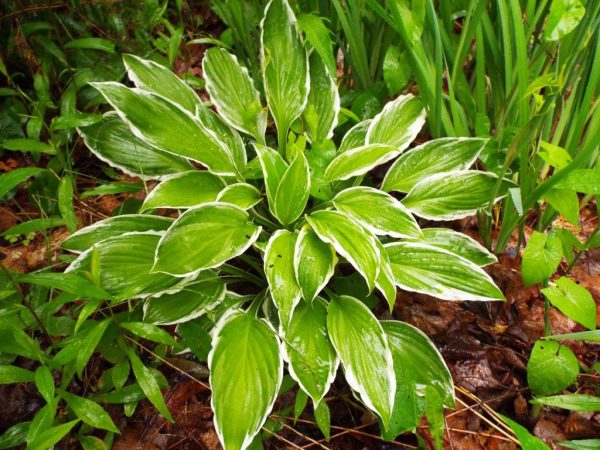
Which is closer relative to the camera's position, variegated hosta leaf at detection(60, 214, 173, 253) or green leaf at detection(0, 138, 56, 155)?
variegated hosta leaf at detection(60, 214, 173, 253)

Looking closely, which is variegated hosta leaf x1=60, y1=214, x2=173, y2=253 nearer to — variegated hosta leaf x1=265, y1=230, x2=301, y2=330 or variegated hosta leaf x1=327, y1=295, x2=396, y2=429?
variegated hosta leaf x1=265, y1=230, x2=301, y2=330

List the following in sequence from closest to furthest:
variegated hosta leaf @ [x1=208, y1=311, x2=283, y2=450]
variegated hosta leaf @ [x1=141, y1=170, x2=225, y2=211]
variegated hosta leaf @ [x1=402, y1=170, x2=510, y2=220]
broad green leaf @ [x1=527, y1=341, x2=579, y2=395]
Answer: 1. variegated hosta leaf @ [x1=208, y1=311, x2=283, y2=450]
2. broad green leaf @ [x1=527, y1=341, x2=579, y2=395]
3. variegated hosta leaf @ [x1=141, y1=170, x2=225, y2=211]
4. variegated hosta leaf @ [x1=402, y1=170, x2=510, y2=220]

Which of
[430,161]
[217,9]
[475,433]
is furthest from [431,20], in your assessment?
[475,433]

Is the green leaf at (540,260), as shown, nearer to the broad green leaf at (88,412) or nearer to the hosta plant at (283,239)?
the hosta plant at (283,239)

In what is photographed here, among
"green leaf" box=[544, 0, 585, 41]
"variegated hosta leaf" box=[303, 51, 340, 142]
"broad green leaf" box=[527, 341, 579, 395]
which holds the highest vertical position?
"green leaf" box=[544, 0, 585, 41]

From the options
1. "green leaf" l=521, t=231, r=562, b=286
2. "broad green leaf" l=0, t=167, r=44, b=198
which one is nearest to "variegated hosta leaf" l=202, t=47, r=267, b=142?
"broad green leaf" l=0, t=167, r=44, b=198

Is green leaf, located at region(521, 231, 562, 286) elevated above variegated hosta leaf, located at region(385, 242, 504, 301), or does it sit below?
above
